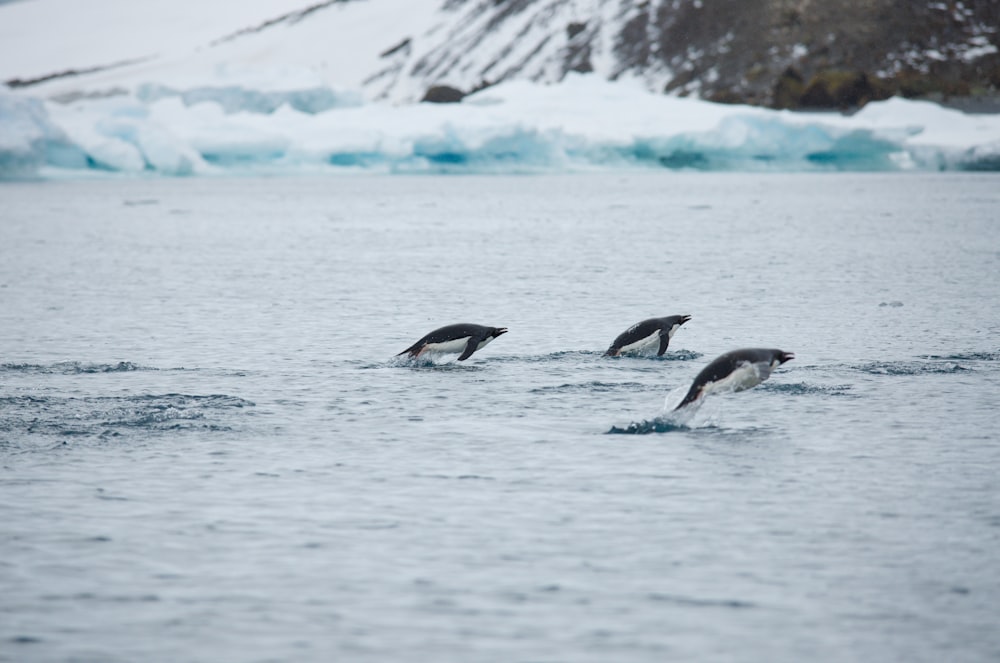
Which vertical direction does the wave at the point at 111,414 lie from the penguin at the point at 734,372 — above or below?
below

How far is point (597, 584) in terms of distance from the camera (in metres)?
5.23

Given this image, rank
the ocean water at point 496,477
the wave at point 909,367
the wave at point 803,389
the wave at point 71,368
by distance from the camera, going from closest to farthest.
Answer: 1. the ocean water at point 496,477
2. the wave at point 803,389
3. the wave at point 909,367
4. the wave at point 71,368

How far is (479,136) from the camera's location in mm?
53781

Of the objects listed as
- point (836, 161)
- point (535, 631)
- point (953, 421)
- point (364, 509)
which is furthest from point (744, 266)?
point (836, 161)

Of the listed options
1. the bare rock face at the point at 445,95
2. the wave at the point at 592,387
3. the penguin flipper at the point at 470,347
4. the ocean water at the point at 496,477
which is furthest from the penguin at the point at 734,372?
the bare rock face at the point at 445,95

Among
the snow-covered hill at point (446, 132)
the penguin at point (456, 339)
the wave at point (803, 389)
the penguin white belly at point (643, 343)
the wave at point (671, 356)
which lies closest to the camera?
the wave at point (803, 389)

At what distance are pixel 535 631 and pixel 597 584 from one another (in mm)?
597

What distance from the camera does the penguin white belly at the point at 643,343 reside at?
10969mm

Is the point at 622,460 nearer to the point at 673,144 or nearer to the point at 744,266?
the point at 744,266

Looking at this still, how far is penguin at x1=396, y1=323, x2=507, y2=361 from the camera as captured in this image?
35.0 feet

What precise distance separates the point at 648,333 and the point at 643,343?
0.14m

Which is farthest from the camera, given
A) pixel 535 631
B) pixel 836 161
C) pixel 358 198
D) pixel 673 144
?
pixel 836 161

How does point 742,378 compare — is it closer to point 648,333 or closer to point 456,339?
point 648,333

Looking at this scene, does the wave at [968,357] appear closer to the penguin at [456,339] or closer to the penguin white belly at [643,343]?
the penguin white belly at [643,343]
